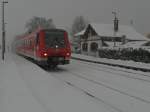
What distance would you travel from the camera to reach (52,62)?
72.7 ft

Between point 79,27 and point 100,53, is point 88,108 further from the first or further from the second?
point 79,27

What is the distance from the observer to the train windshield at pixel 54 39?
22047mm

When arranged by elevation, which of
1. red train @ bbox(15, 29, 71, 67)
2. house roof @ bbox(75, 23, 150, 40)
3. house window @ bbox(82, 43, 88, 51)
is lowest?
house window @ bbox(82, 43, 88, 51)

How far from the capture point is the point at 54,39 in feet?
72.9

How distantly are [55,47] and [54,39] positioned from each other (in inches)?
24.1

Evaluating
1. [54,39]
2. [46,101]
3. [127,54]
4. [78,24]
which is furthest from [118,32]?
[78,24]

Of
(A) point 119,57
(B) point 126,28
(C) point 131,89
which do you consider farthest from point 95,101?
(B) point 126,28

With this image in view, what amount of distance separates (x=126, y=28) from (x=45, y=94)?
58.7 metres

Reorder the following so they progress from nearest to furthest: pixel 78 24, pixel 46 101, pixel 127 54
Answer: pixel 46 101
pixel 127 54
pixel 78 24

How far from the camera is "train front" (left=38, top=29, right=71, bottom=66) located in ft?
71.4

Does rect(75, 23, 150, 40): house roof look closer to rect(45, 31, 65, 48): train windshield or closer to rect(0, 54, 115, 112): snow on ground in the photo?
rect(45, 31, 65, 48): train windshield

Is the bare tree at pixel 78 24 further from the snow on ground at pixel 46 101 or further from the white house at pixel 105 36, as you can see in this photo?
the snow on ground at pixel 46 101

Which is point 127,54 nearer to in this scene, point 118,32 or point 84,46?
point 118,32

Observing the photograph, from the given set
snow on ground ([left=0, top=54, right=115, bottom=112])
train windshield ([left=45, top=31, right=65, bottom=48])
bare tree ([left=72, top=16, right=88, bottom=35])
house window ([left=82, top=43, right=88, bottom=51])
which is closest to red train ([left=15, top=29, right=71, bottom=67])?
train windshield ([left=45, top=31, right=65, bottom=48])
